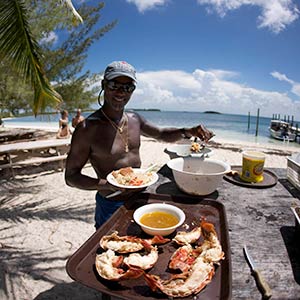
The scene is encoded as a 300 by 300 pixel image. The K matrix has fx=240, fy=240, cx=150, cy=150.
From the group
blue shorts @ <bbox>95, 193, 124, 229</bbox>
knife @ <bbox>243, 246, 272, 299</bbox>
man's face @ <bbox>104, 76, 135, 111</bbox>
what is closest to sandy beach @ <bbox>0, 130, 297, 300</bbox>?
blue shorts @ <bbox>95, 193, 124, 229</bbox>

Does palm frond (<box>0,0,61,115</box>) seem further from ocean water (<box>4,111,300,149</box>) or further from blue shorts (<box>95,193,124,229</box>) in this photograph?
blue shorts (<box>95,193,124,229</box>)

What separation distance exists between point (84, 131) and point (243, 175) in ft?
3.76

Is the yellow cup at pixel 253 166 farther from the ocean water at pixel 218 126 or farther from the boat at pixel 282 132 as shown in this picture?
the boat at pixel 282 132

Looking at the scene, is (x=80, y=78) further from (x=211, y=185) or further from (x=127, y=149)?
(x=211, y=185)

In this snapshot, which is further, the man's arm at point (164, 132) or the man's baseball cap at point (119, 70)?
the man's arm at point (164, 132)

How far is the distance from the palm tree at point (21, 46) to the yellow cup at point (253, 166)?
118 inches

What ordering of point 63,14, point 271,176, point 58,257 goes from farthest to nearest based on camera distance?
point 63,14 → point 58,257 → point 271,176

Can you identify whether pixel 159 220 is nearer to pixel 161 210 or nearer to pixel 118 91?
pixel 161 210

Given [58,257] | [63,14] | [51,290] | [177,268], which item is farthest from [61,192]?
[63,14]

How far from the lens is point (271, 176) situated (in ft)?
5.83

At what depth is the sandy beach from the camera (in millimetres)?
2355

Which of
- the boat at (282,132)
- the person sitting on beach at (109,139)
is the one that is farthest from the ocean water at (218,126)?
the person sitting on beach at (109,139)

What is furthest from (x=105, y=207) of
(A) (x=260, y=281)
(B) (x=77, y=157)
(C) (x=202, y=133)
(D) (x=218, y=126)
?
(D) (x=218, y=126)

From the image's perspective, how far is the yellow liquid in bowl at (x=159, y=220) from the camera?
3.31 feet
